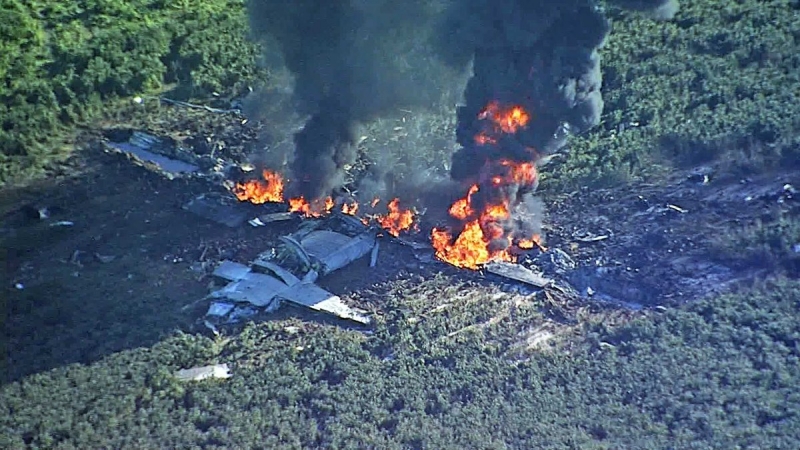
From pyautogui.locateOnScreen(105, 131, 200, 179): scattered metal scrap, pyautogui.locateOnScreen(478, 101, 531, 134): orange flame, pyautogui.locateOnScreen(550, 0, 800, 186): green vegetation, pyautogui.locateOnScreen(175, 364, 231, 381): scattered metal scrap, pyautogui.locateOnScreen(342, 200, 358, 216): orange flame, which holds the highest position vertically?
pyautogui.locateOnScreen(478, 101, 531, 134): orange flame

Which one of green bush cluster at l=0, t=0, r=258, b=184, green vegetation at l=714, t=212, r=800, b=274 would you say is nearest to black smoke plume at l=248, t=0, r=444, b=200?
green vegetation at l=714, t=212, r=800, b=274

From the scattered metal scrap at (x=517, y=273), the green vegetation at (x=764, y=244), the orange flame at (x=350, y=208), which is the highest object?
the green vegetation at (x=764, y=244)

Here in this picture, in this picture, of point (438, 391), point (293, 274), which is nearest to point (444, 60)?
point (293, 274)

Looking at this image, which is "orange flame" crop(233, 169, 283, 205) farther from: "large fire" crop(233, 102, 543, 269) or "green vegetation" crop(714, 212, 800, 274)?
"green vegetation" crop(714, 212, 800, 274)

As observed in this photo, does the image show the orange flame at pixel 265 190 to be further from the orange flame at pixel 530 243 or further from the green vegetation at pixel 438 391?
the orange flame at pixel 530 243

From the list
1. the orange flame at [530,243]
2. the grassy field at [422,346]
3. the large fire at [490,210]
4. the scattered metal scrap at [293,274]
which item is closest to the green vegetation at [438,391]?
the grassy field at [422,346]

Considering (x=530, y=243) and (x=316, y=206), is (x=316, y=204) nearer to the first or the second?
(x=316, y=206)

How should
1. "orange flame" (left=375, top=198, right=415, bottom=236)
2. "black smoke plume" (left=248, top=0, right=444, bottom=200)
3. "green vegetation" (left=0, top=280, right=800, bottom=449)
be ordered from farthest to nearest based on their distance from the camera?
"orange flame" (left=375, top=198, right=415, bottom=236), "black smoke plume" (left=248, top=0, right=444, bottom=200), "green vegetation" (left=0, top=280, right=800, bottom=449)

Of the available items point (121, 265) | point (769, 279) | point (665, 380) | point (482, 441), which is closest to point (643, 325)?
point (665, 380)
